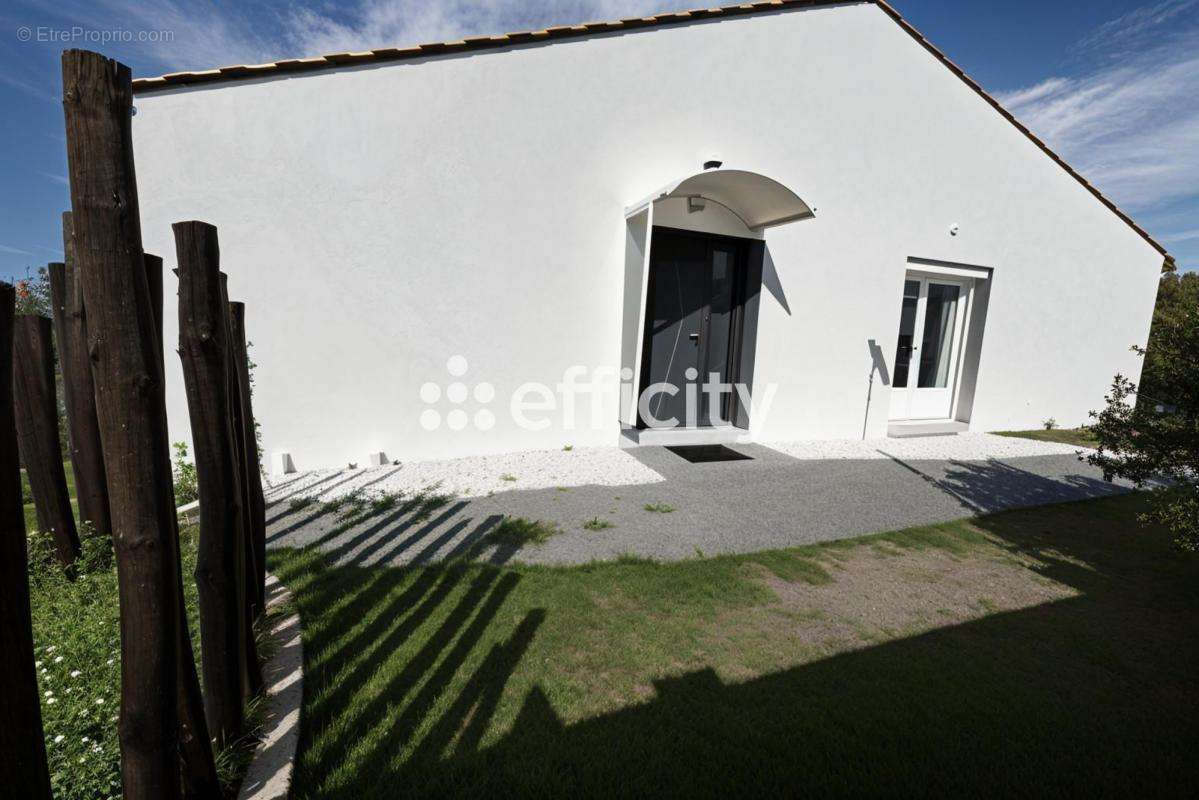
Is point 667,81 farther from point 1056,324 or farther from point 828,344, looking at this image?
point 1056,324

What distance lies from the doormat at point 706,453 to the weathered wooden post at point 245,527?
5193 millimetres

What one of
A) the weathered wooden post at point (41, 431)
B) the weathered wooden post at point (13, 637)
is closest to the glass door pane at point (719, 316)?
the weathered wooden post at point (41, 431)

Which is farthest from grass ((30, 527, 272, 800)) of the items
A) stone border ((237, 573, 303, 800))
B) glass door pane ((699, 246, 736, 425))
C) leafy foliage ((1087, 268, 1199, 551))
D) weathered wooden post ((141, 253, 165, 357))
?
glass door pane ((699, 246, 736, 425))

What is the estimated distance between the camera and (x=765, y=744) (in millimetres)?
2158

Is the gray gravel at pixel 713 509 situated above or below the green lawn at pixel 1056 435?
below

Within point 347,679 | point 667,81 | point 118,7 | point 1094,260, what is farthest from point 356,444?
point 1094,260

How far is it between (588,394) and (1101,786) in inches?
231

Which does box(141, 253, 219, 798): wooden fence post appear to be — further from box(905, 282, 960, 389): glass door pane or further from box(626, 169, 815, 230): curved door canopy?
box(905, 282, 960, 389): glass door pane

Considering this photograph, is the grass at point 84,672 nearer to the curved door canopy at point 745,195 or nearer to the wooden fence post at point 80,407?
the wooden fence post at point 80,407

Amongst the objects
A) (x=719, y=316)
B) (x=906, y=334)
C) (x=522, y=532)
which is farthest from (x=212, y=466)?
(x=906, y=334)

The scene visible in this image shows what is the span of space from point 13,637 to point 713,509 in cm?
472

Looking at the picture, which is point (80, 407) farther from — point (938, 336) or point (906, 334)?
point (938, 336)

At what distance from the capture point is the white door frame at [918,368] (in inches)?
376
